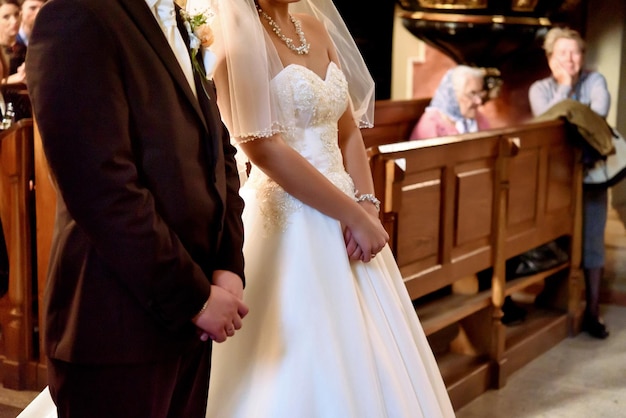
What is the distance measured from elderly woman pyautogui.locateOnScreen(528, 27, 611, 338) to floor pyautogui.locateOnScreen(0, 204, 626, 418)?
23cm

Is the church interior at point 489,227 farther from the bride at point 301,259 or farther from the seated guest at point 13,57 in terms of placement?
the bride at point 301,259

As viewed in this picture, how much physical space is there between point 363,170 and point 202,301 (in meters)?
0.94

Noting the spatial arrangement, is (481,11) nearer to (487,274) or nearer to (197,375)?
(487,274)

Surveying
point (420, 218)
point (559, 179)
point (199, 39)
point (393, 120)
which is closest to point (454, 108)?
point (393, 120)

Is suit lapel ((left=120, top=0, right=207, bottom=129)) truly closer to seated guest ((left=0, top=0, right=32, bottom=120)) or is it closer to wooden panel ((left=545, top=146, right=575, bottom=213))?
seated guest ((left=0, top=0, right=32, bottom=120))

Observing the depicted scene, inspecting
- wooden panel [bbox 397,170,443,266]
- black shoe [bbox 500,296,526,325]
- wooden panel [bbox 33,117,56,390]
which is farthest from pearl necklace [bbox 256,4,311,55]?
black shoe [bbox 500,296,526,325]

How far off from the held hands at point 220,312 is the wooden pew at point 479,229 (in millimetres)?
1378

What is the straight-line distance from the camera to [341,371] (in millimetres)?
2045

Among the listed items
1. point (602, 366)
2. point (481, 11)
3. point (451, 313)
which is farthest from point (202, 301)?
point (481, 11)

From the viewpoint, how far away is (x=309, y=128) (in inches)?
88.0

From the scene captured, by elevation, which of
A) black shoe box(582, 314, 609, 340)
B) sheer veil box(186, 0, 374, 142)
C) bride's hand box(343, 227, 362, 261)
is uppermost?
sheer veil box(186, 0, 374, 142)

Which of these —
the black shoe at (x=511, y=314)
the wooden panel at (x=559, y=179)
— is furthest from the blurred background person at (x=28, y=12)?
the black shoe at (x=511, y=314)

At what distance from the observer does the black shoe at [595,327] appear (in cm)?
469

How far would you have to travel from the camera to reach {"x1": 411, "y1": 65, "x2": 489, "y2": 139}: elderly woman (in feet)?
15.2
